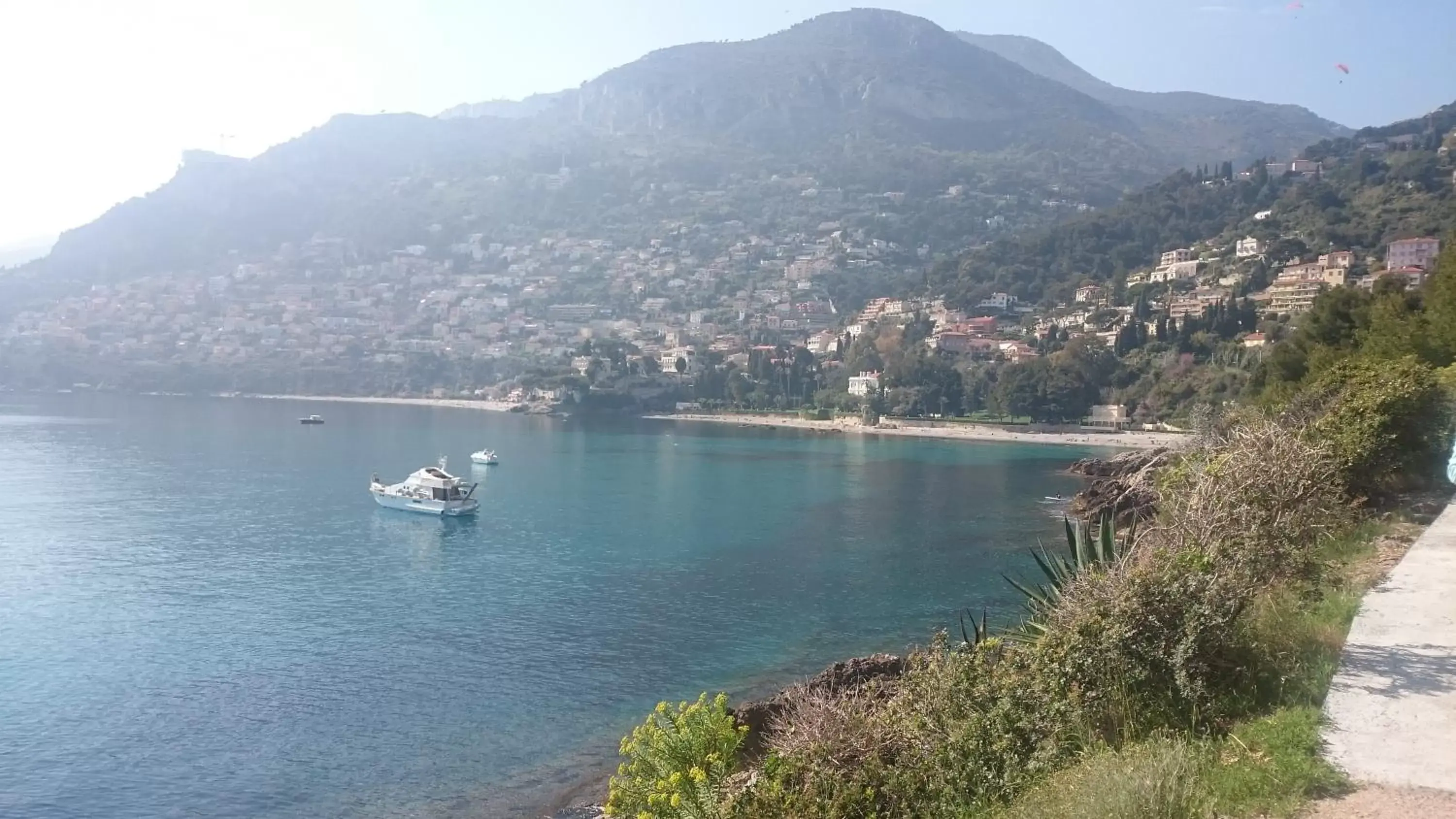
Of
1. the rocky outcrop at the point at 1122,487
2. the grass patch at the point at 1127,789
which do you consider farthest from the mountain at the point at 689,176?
the grass patch at the point at 1127,789

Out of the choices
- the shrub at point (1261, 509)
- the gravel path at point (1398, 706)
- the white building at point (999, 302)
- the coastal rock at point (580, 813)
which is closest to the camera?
the gravel path at point (1398, 706)

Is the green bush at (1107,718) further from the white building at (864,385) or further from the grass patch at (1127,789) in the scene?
the white building at (864,385)

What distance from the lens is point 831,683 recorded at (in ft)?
33.1

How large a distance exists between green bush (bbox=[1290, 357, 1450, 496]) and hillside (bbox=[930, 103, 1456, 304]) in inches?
2765

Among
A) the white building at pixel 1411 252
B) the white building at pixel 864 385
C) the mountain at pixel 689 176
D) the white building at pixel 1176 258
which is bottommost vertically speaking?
the white building at pixel 864 385

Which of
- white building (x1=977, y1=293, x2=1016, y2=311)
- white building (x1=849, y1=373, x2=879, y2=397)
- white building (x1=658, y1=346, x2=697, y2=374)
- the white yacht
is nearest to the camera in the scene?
the white yacht

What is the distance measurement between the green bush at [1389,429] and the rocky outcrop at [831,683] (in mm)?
5216

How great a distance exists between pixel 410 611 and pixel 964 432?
48801 mm

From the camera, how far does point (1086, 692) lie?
5.00m

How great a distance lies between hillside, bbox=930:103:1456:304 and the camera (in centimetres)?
7625

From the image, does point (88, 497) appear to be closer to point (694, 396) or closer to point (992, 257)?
point (694, 396)

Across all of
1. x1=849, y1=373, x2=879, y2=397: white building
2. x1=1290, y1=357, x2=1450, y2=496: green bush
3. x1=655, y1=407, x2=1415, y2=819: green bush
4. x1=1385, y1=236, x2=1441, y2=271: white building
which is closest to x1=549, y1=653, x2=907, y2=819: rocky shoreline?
x1=655, y1=407, x2=1415, y2=819: green bush

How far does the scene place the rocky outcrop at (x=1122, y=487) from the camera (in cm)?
2262

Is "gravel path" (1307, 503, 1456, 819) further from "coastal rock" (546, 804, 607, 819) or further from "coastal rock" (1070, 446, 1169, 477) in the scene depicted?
"coastal rock" (1070, 446, 1169, 477)
